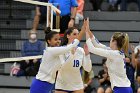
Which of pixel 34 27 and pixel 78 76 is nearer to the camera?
pixel 78 76

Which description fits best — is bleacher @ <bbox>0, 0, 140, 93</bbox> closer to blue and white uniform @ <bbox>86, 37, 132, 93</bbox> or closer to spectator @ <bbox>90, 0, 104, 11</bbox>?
spectator @ <bbox>90, 0, 104, 11</bbox>

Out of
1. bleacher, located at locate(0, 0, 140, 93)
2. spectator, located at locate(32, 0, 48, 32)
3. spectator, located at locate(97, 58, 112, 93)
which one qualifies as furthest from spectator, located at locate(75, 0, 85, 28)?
spectator, located at locate(97, 58, 112, 93)

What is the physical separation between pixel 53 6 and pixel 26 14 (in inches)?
147

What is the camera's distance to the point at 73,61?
8938mm

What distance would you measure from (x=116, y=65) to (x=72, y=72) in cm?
98

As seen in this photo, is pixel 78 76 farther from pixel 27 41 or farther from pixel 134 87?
pixel 27 41

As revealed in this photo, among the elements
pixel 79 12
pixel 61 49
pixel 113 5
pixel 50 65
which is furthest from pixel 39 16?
pixel 61 49

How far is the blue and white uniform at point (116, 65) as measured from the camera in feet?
26.9

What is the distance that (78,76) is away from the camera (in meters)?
9.01

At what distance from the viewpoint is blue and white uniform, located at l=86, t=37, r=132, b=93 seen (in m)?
8.20

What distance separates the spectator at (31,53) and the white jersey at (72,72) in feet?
10.6

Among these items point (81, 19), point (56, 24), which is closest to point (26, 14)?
point (81, 19)

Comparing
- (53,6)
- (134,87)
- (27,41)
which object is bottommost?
(134,87)

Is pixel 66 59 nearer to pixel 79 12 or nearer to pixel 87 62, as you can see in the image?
pixel 87 62
